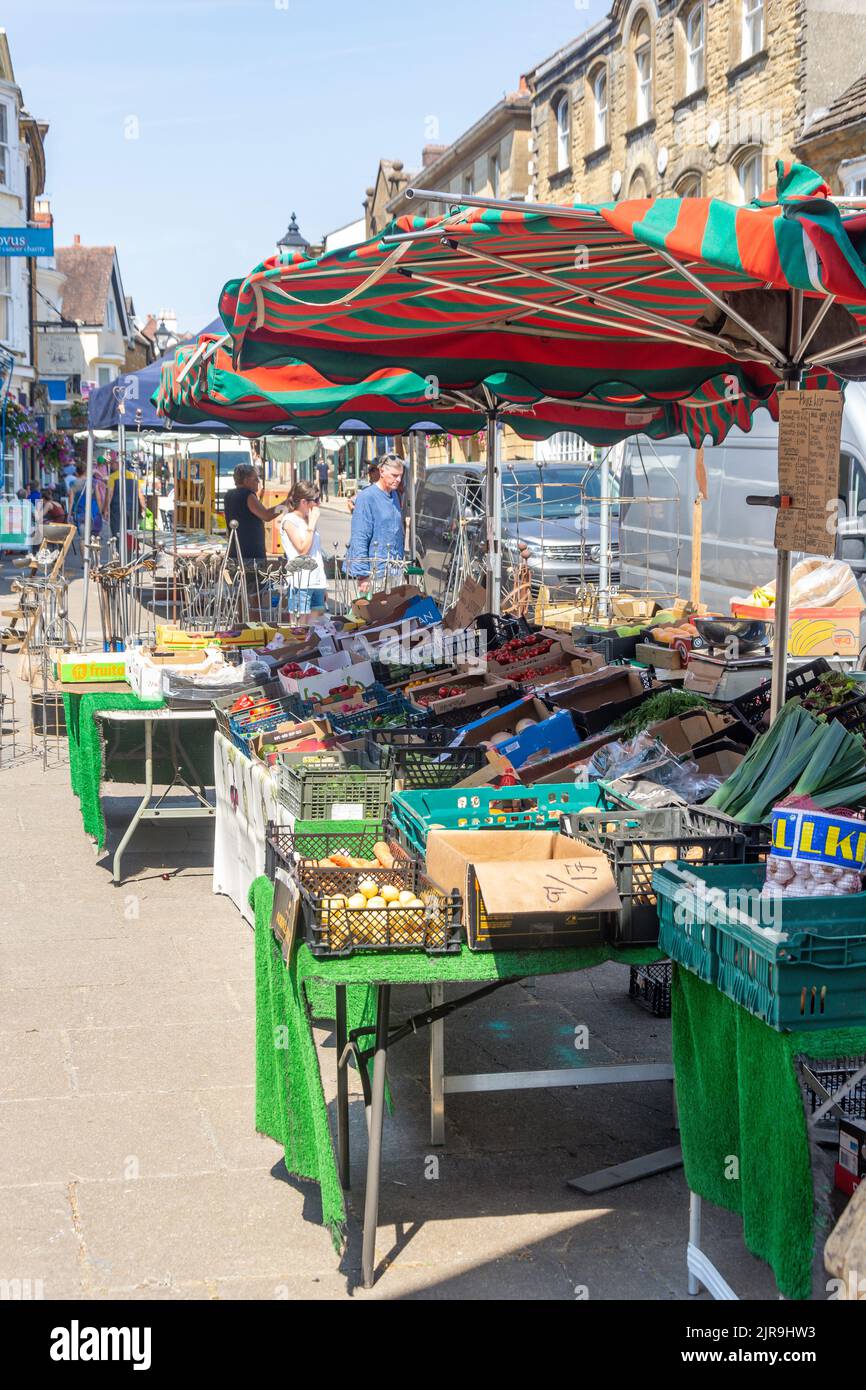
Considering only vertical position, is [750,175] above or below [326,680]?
above

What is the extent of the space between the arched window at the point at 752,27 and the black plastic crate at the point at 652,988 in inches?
694

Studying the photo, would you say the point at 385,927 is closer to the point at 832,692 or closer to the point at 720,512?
the point at 832,692

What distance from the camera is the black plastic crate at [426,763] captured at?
18.2 ft

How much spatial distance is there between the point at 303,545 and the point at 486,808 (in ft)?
29.1

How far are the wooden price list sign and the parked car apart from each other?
1119 cm

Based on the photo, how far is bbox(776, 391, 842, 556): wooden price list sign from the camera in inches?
→ 179

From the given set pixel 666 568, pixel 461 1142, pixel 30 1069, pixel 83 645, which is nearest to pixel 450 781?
pixel 461 1142

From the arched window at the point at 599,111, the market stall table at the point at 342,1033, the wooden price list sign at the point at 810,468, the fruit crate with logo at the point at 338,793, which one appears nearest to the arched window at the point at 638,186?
the arched window at the point at 599,111

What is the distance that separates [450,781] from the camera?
5594 millimetres

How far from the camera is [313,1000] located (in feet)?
14.0

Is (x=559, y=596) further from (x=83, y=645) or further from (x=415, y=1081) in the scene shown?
Answer: (x=415, y=1081)

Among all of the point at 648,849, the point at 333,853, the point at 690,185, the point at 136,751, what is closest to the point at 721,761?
the point at 648,849

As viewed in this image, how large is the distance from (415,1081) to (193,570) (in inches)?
522

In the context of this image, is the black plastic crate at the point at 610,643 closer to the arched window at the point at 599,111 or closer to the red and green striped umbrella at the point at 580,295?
the red and green striped umbrella at the point at 580,295
